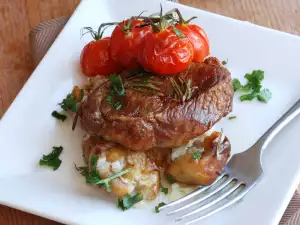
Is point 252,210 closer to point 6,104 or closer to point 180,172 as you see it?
point 180,172

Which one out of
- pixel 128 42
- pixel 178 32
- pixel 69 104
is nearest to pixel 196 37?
pixel 178 32

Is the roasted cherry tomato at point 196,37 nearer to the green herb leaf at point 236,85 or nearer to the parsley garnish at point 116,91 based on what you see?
the green herb leaf at point 236,85

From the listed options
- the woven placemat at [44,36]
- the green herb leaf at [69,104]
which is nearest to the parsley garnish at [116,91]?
the green herb leaf at [69,104]

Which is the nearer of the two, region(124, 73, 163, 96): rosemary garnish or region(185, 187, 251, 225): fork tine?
region(185, 187, 251, 225): fork tine

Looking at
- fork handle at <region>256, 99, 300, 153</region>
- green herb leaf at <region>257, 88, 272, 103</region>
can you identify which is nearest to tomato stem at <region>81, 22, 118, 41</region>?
green herb leaf at <region>257, 88, 272, 103</region>

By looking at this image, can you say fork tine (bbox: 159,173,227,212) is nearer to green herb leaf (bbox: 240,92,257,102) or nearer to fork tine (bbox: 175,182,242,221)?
fork tine (bbox: 175,182,242,221)
